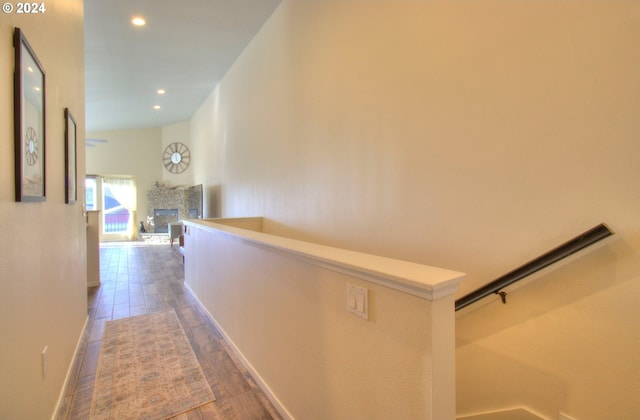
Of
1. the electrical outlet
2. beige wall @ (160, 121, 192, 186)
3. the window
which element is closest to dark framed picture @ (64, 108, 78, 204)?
the electrical outlet

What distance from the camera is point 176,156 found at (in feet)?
31.1

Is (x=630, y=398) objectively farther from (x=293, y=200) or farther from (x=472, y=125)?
(x=293, y=200)

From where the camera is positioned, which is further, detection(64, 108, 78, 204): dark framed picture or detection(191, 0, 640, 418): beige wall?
detection(64, 108, 78, 204): dark framed picture

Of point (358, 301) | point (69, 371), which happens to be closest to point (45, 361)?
point (69, 371)

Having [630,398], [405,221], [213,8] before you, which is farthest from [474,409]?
[213,8]

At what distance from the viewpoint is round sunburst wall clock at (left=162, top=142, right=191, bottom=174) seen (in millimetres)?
9453

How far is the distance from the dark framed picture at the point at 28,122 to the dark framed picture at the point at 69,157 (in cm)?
67

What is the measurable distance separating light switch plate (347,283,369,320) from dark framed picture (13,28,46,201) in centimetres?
136

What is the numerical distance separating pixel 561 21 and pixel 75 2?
11.2 ft

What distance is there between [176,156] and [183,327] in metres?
Result: 7.83

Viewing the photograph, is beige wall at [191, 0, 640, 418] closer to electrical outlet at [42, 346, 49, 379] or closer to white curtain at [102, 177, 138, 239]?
electrical outlet at [42, 346, 49, 379]

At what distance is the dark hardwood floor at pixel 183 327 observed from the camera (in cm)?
181

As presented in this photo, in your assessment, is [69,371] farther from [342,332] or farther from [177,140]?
[177,140]

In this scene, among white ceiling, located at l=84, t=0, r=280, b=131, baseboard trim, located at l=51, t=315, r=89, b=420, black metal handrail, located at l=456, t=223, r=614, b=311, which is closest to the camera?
black metal handrail, located at l=456, t=223, r=614, b=311
